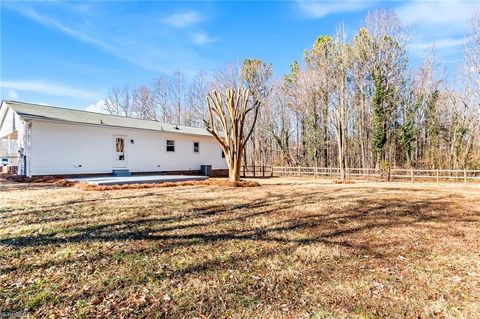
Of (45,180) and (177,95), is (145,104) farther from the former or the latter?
(45,180)

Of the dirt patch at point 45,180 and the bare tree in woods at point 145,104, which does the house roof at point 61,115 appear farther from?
the bare tree in woods at point 145,104

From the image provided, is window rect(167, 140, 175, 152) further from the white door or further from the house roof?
the white door

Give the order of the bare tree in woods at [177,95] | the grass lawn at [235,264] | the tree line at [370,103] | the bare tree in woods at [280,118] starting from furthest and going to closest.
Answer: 1. the bare tree in woods at [177,95]
2. the bare tree in woods at [280,118]
3. the tree line at [370,103]
4. the grass lawn at [235,264]

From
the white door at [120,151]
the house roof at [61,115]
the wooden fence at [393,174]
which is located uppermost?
the house roof at [61,115]

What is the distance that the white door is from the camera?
47.8 ft

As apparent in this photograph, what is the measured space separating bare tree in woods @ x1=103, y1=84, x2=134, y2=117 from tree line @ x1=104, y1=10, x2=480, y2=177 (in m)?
16.2

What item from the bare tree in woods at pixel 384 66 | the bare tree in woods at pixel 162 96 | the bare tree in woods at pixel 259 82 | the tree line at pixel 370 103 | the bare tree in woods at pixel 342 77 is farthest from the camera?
the bare tree in woods at pixel 162 96

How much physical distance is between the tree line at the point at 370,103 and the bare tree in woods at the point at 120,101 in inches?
637

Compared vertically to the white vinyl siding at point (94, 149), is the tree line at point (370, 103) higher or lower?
higher

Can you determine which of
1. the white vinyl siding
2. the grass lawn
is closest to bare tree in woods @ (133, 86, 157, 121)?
the white vinyl siding

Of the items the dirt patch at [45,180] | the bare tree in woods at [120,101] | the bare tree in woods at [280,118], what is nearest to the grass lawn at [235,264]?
the dirt patch at [45,180]

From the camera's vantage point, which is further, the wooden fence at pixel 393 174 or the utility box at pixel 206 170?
the utility box at pixel 206 170

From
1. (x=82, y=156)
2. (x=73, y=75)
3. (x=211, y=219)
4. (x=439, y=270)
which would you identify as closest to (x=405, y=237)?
(x=439, y=270)

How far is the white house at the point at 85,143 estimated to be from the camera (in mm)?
12188
